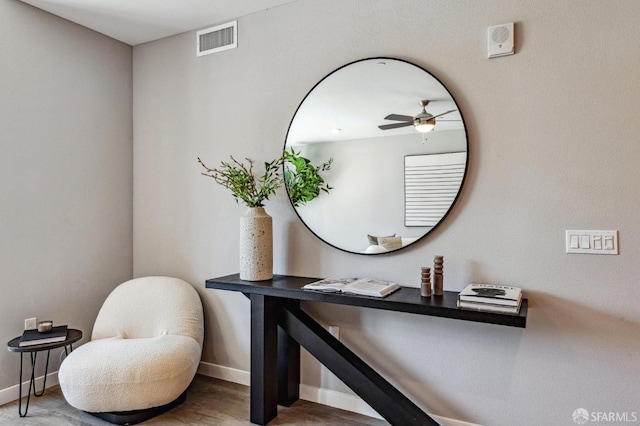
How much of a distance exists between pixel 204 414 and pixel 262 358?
0.54 meters

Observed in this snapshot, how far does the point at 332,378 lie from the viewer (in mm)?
2438

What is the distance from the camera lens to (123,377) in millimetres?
2123

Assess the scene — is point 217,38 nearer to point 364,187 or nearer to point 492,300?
point 364,187

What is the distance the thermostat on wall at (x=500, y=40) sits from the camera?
1.97m

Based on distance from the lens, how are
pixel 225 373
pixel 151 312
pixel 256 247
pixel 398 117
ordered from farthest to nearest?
pixel 225 373 → pixel 151 312 → pixel 256 247 → pixel 398 117

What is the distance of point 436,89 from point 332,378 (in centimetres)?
178

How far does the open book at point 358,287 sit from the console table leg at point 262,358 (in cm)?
29

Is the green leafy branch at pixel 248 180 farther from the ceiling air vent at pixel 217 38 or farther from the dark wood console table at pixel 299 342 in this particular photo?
the ceiling air vent at pixel 217 38

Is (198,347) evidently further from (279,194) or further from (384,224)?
(384,224)

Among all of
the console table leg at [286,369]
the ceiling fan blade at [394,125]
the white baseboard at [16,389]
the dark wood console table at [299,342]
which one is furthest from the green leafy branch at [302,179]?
the white baseboard at [16,389]

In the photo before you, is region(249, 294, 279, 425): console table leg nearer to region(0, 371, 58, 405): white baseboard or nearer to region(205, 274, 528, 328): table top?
region(205, 274, 528, 328): table top

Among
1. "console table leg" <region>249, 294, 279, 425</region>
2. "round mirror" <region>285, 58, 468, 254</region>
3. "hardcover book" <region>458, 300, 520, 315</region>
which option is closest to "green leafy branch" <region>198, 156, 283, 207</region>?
"round mirror" <region>285, 58, 468, 254</region>

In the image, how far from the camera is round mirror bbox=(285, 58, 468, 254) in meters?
2.12

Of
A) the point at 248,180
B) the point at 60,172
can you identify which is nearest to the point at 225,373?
the point at 248,180
